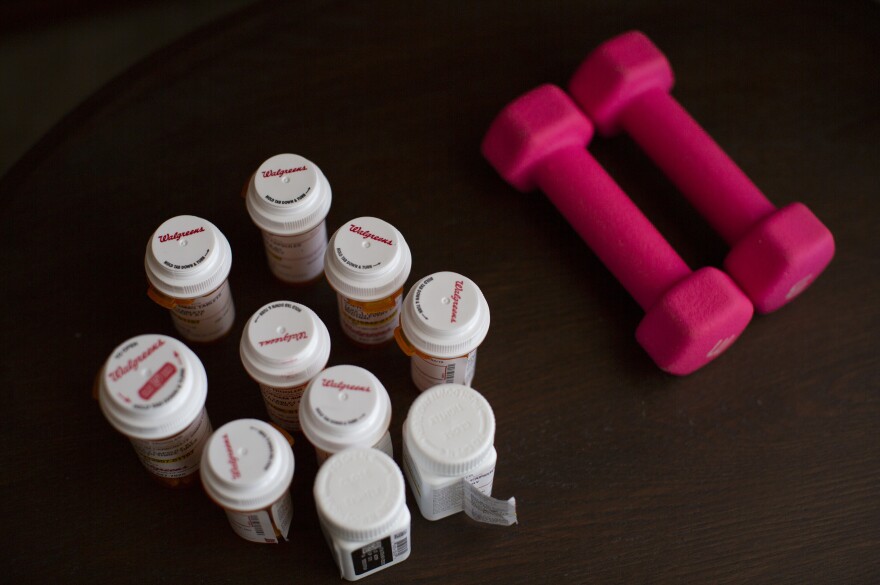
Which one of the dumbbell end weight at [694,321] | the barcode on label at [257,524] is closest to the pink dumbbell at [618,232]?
the dumbbell end weight at [694,321]

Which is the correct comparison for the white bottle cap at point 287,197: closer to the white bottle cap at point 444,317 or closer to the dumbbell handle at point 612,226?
the white bottle cap at point 444,317

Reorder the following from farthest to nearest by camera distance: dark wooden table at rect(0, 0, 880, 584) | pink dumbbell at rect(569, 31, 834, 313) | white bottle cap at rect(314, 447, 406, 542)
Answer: pink dumbbell at rect(569, 31, 834, 313) < dark wooden table at rect(0, 0, 880, 584) < white bottle cap at rect(314, 447, 406, 542)

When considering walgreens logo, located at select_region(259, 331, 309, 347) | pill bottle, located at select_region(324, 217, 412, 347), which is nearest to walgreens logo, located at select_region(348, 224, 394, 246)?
pill bottle, located at select_region(324, 217, 412, 347)

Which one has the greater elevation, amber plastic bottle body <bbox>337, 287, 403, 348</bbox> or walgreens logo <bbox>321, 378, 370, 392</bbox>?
walgreens logo <bbox>321, 378, 370, 392</bbox>

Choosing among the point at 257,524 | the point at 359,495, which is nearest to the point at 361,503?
the point at 359,495

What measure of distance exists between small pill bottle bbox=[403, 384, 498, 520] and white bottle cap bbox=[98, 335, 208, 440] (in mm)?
185

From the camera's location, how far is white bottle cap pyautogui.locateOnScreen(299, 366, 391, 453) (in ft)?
2.42

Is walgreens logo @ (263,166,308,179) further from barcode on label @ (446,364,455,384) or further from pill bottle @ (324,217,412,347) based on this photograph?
barcode on label @ (446,364,455,384)

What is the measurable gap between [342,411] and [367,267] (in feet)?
0.47

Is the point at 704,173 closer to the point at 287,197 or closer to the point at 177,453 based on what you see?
the point at 287,197

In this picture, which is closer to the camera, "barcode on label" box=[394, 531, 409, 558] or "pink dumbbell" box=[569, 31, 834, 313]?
"barcode on label" box=[394, 531, 409, 558]

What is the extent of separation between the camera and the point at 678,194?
3.36ft

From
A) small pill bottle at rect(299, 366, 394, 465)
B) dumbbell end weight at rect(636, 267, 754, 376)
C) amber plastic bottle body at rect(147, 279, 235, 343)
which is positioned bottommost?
dumbbell end weight at rect(636, 267, 754, 376)

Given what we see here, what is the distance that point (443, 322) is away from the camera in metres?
0.79
